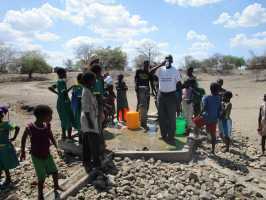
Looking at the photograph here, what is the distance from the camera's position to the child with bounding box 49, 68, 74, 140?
7766mm

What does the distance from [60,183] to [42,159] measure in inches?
28.8

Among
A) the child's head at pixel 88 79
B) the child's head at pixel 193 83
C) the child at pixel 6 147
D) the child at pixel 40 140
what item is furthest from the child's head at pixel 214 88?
the child at pixel 6 147

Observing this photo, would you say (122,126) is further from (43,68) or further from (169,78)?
(43,68)

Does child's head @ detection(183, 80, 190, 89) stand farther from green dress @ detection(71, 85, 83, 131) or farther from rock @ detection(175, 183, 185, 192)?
rock @ detection(175, 183, 185, 192)

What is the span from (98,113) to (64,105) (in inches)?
52.3

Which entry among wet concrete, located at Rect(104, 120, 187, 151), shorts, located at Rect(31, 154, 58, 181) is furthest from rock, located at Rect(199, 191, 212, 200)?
shorts, located at Rect(31, 154, 58, 181)

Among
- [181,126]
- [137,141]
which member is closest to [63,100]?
[137,141]

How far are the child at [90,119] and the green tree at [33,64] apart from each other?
44878 millimetres

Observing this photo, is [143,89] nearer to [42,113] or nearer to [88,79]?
[88,79]

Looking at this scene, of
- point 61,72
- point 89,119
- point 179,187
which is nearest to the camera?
point 89,119

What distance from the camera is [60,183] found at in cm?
614

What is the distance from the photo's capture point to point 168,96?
8547 mm

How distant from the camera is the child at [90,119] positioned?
6.41 metres

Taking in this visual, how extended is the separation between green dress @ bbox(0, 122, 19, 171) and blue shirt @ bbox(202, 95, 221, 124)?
3923 mm
